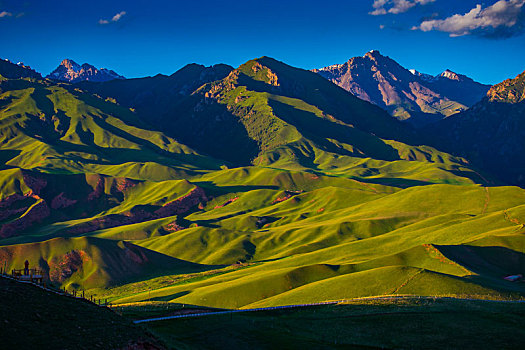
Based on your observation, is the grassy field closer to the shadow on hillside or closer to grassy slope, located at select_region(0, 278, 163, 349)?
grassy slope, located at select_region(0, 278, 163, 349)

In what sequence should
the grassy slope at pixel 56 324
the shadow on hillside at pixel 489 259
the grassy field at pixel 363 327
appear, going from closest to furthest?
1. the grassy slope at pixel 56 324
2. the grassy field at pixel 363 327
3. the shadow on hillside at pixel 489 259

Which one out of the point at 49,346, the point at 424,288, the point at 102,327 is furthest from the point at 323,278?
the point at 49,346

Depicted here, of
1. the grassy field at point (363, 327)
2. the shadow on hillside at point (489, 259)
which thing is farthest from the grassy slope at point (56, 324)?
the shadow on hillside at point (489, 259)

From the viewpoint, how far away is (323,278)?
129 m

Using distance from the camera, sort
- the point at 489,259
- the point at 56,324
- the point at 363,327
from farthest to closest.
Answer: the point at 489,259 < the point at 363,327 < the point at 56,324

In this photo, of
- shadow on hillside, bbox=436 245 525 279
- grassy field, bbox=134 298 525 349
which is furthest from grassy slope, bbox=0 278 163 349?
shadow on hillside, bbox=436 245 525 279

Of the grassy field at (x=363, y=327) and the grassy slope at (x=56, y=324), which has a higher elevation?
the grassy slope at (x=56, y=324)

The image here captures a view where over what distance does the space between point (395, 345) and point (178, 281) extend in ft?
446

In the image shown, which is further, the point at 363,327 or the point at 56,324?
the point at 363,327

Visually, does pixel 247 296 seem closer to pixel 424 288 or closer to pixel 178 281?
pixel 424 288

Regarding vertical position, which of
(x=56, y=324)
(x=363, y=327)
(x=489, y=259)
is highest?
(x=56, y=324)

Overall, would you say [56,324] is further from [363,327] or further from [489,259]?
[489,259]

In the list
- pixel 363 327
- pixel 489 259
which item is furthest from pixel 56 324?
pixel 489 259

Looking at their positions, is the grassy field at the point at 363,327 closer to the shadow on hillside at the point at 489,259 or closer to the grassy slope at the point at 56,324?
the grassy slope at the point at 56,324
